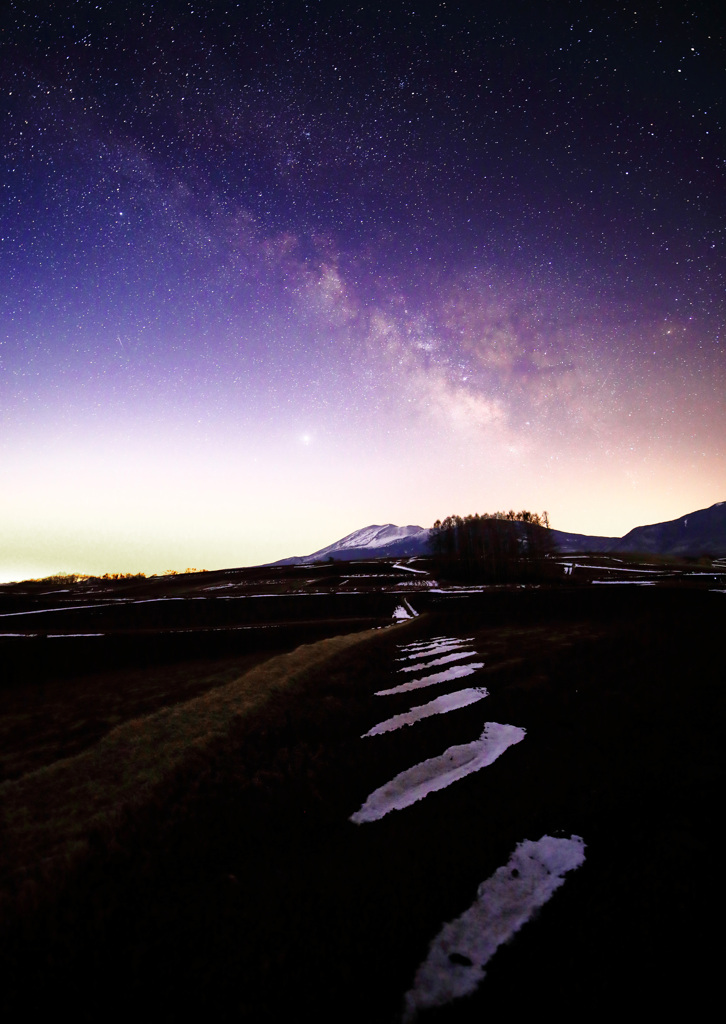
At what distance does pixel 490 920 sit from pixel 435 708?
582 centimetres

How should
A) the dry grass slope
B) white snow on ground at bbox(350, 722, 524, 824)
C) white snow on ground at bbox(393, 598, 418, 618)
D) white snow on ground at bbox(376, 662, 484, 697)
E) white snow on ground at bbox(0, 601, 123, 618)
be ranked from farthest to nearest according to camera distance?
white snow on ground at bbox(0, 601, 123, 618) → white snow on ground at bbox(393, 598, 418, 618) → white snow on ground at bbox(376, 662, 484, 697) → white snow on ground at bbox(350, 722, 524, 824) → the dry grass slope

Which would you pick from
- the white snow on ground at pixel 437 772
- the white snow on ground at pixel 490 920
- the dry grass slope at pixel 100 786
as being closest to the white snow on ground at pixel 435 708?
the white snow on ground at pixel 437 772

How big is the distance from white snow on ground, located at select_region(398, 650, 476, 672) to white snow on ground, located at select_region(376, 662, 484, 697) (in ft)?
2.19

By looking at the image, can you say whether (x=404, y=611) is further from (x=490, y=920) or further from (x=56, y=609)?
(x=56, y=609)

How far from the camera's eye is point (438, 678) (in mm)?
12500

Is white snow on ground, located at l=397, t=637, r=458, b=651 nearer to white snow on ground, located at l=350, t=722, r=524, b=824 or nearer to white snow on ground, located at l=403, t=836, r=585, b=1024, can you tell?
white snow on ground, located at l=350, t=722, r=524, b=824

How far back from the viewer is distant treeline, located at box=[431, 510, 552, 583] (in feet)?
198

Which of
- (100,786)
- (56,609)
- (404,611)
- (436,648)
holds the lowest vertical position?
(404,611)

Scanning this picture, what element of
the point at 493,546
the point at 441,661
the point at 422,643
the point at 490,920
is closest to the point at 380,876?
the point at 490,920

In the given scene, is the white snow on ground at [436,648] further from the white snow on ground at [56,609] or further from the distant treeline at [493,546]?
the distant treeline at [493,546]

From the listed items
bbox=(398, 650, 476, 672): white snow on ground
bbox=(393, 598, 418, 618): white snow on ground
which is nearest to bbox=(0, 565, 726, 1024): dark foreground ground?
bbox=(398, 650, 476, 672): white snow on ground

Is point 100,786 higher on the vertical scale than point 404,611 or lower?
higher

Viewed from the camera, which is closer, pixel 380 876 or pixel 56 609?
pixel 380 876

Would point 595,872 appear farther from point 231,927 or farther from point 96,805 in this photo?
point 96,805
